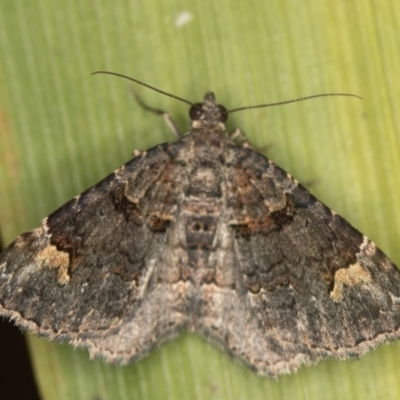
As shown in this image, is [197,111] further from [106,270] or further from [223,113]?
[106,270]

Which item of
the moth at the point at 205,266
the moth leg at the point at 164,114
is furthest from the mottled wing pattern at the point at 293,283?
the moth leg at the point at 164,114

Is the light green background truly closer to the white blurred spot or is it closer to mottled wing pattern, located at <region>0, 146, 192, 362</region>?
the white blurred spot

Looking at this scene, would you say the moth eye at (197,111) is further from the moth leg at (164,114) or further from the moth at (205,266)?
the moth leg at (164,114)

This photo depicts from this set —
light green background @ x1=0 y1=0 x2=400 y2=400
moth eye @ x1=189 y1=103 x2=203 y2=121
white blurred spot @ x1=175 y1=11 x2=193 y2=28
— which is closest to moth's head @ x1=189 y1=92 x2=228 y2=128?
moth eye @ x1=189 y1=103 x2=203 y2=121

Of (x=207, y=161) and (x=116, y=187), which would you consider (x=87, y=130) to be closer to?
(x=116, y=187)

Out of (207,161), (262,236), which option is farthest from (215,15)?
(262,236)

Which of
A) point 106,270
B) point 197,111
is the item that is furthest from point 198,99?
point 106,270
